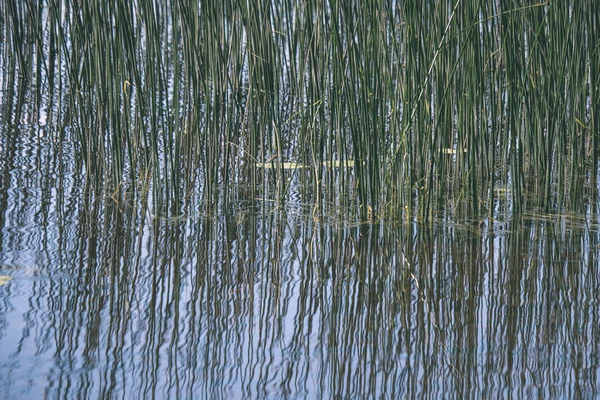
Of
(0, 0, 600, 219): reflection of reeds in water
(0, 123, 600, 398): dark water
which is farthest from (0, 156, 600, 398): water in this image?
(0, 0, 600, 219): reflection of reeds in water

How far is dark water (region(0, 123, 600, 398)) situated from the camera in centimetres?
103

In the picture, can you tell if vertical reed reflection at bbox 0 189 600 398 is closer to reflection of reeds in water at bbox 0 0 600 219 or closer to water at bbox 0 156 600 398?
water at bbox 0 156 600 398

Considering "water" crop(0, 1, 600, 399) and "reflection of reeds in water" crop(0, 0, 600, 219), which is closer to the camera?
"water" crop(0, 1, 600, 399)

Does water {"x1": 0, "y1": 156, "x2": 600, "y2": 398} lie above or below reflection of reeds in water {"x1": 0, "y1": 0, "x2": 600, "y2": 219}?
below

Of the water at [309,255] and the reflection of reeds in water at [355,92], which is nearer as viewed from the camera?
the water at [309,255]

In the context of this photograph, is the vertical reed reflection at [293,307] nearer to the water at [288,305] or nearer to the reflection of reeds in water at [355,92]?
the water at [288,305]

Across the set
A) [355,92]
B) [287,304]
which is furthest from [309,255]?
[355,92]

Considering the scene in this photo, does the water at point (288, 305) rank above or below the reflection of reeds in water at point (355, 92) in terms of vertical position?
below

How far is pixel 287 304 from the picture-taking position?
1.29 m

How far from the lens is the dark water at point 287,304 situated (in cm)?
103

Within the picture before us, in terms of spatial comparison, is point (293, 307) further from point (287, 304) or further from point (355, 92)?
point (355, 92)

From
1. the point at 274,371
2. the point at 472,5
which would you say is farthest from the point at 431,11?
the point at 274,371

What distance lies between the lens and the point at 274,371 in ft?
3.45

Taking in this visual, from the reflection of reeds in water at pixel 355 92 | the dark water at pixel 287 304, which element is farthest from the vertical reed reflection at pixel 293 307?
the reflection of reeds in water at pixel 355 92
